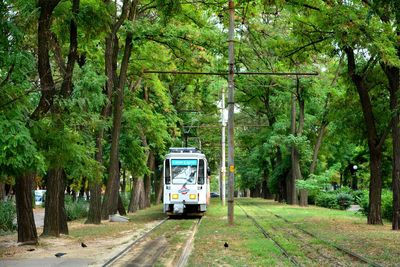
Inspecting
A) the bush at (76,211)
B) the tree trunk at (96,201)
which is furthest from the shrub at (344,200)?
the tree trunk at (96,201)

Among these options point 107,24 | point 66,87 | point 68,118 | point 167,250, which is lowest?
point 167,250

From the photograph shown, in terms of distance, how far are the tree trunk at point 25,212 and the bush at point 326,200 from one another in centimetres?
2816

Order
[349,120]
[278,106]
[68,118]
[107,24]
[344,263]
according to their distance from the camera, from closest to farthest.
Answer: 1. [344,263]
2. [68,118]
3. [107,24]
4. [349,120]
5. [278,106]

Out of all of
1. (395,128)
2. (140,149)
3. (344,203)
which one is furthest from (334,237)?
(344,203)

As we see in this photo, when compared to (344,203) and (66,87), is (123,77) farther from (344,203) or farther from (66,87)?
(344,203)

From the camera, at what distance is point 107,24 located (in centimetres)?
1614

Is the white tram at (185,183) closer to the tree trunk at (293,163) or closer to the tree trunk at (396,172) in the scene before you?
the tree trunk at (396,172)

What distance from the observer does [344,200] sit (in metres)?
39.2

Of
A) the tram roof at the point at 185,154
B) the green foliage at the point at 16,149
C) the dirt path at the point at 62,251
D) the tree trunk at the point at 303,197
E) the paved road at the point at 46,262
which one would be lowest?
the paved road at the point at 46,262

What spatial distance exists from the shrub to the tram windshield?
1448 cm

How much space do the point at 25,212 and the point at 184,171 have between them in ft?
48.0

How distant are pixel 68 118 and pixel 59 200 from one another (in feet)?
17.1

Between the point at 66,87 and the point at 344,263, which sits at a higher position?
the point at 66,87

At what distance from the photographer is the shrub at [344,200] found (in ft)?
128
